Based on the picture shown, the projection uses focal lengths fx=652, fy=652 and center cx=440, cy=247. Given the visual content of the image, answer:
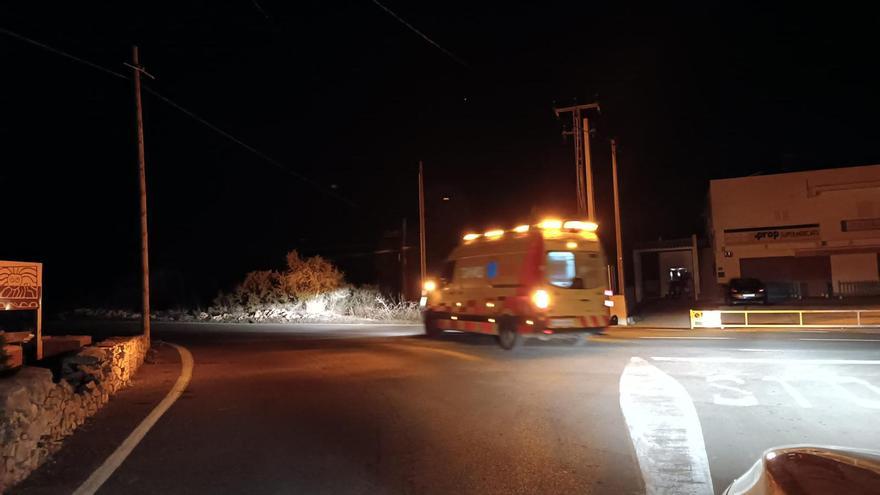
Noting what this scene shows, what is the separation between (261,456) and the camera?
629cm

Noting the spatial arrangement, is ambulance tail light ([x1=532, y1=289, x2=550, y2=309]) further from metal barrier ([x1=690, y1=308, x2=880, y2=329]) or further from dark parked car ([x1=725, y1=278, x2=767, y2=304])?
dark parked car ([x1=725, y1=278, x2=767, y2=304])

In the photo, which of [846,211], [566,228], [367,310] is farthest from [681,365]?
[846,211]

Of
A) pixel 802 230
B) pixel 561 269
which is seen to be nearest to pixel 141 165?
pixel 561 269

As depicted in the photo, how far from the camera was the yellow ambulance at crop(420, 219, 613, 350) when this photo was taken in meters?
13.6

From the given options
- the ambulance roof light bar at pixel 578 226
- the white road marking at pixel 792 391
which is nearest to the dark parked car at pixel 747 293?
the ambulance roof light bar at pixel 578 226

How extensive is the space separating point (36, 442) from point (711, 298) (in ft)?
130

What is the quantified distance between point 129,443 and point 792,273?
38222 mm

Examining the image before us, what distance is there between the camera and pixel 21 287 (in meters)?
10.4

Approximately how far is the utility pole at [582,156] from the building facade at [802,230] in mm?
17533

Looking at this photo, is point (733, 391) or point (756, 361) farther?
point (756, 361)

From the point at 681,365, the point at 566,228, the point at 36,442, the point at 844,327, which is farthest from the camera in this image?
the point at 844,327

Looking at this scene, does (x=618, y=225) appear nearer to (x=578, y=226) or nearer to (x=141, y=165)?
(x=578, y=226)

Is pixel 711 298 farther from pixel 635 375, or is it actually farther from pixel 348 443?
pixel 348 443

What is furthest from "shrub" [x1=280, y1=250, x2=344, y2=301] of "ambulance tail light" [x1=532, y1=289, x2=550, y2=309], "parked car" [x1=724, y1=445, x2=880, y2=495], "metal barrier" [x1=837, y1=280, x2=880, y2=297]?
"parked car" [x1=724, y1=445, x2=880, y2=495]
